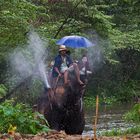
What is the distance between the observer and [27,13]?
13.5 metres

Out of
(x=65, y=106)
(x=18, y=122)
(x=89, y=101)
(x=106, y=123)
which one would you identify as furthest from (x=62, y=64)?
(x=89, y=101)

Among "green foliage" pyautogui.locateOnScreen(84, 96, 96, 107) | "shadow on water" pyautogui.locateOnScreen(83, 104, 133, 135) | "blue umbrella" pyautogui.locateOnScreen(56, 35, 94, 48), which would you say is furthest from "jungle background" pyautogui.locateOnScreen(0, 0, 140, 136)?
"shadow on water" pyautogui.locateOnScreen(83, 104, 133, 135)

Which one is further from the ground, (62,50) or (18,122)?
(62,50)

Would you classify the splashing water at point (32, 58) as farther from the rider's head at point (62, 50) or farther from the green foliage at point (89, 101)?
the green foliage at point (89, 101)

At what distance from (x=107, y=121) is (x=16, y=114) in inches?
391

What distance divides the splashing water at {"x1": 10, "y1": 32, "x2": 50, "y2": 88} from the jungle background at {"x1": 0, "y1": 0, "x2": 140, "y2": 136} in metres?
0.17

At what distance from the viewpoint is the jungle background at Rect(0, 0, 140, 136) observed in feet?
43.7

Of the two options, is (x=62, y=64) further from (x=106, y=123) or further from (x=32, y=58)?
(x=106, y=123)

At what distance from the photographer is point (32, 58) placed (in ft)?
51.2

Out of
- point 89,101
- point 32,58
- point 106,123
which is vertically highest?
point 32,58

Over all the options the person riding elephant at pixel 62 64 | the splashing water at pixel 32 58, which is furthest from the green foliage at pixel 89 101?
the person riding elephant at pixel 62 64

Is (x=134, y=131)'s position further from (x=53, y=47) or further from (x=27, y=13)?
(x=53, y=47)

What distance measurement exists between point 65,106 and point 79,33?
20.0 ft

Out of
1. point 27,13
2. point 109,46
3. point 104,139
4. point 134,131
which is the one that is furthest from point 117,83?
point 104,139
